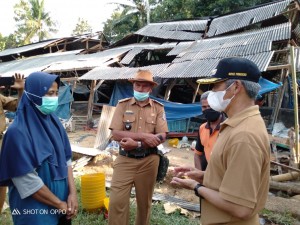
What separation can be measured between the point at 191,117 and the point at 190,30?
6199mm

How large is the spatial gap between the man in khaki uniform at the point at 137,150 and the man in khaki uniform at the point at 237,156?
47.6 inches

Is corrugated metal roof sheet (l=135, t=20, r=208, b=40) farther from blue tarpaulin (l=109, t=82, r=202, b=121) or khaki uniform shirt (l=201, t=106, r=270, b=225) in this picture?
khaki uniform shirt (l=201, t=106, r=270, b=225)

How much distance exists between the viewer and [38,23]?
2725cm

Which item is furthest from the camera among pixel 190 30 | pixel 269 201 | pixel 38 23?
pixel 38 23

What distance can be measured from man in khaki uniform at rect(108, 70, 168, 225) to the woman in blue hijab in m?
0.70

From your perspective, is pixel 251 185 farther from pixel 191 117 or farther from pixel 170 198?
pixel 191 117

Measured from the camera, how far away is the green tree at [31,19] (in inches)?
1061

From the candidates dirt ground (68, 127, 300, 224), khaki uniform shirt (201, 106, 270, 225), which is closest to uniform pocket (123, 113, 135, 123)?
khaki uniform shirt (201, 106, 270, 225)

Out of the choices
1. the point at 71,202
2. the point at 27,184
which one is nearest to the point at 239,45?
the point at 71,202

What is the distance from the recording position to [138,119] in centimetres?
289

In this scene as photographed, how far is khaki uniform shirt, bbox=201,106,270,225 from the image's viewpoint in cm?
123

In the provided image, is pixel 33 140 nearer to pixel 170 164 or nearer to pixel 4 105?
pixel 4 105

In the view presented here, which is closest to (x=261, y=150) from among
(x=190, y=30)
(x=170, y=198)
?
(x=170, y=198)

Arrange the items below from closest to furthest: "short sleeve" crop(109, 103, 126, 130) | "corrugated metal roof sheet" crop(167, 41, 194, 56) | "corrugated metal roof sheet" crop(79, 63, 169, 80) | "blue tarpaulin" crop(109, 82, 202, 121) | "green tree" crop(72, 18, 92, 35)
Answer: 1. "short sleeve" crop(109, 103, 126, 130)
2. "blue tarpaulin" crop(109, 82, 202, 121)
3. "corrugated metal roof sheet" crop(79, 63, 169, 80)
4. "corrugated metal roof sheet" crop(167, 41, 194, 56)
5. "green tree" crop(72, 18, 92, 35)
